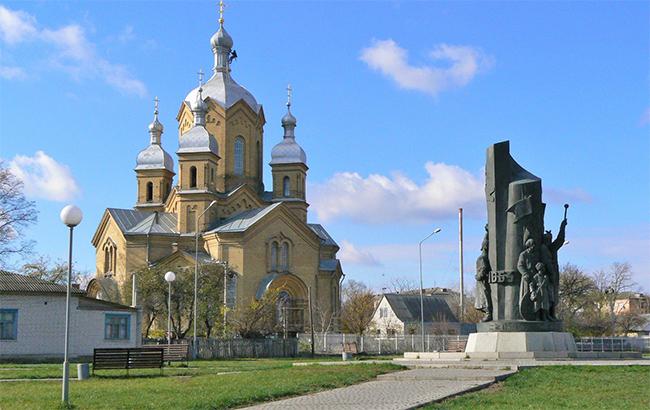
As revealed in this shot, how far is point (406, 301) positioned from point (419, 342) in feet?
67.7

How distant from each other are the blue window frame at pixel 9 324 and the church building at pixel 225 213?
25172 millimetres

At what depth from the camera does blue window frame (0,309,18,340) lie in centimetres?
3173

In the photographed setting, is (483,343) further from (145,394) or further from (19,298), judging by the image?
(19,298)

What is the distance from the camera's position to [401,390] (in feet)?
51.0

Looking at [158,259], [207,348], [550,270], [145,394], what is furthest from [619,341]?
[145,394]

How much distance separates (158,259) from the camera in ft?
207

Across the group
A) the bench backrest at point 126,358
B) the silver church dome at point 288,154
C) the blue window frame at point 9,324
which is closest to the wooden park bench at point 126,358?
the bench backrest at point 126,358

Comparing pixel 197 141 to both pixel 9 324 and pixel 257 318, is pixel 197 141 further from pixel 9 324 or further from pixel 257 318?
pixel 9 324

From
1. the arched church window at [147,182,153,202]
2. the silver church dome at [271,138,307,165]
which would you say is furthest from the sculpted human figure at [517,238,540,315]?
the arched church window at [147,182,153,202]

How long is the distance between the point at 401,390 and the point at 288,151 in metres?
55.5

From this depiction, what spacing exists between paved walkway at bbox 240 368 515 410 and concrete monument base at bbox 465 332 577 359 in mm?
2901

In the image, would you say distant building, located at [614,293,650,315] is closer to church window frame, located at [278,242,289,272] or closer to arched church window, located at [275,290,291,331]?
church window frame, located at [278,242,289,272]

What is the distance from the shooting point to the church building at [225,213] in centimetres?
6181

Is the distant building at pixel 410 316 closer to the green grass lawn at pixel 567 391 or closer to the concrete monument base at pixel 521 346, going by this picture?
the concrete monument base at pixel 521 346
